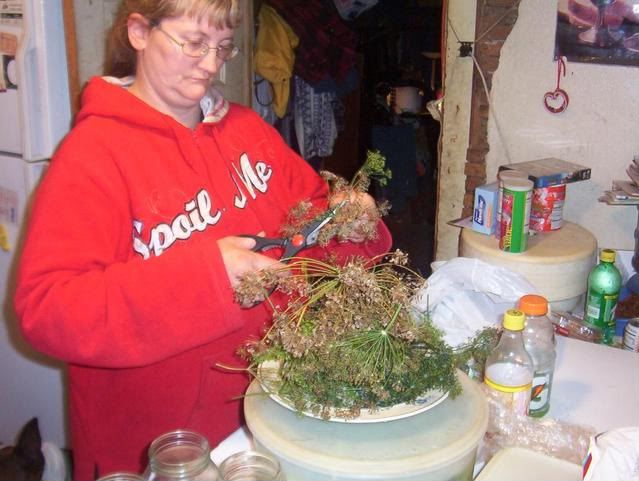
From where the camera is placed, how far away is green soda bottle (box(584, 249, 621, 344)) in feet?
5.10

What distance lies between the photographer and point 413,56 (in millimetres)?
4441

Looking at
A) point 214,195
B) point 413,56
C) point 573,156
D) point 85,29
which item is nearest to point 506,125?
point 573,156

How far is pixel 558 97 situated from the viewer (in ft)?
6.34

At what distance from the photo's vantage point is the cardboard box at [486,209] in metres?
1.73

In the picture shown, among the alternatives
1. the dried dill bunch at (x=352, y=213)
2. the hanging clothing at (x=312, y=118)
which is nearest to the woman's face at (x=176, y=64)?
the dried dill bunch at (x=352, y=213)

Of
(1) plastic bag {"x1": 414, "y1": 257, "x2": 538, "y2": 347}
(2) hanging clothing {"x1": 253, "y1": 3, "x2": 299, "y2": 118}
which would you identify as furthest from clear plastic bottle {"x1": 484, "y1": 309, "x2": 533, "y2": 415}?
(2) hanging clothing {"x1": 253, "y1": 3, "x2": 299, "y2": 118}

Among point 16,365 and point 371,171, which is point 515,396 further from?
point 16,365

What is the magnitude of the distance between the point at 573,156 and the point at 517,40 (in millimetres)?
379

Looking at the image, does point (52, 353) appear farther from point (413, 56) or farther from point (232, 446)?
point (413, 56)

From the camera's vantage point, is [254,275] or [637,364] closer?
[254,275]

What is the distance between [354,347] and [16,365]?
1.75m

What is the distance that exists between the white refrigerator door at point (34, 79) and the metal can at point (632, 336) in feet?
5.31

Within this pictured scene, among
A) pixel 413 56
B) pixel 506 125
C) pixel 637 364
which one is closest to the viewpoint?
pixel 637 364

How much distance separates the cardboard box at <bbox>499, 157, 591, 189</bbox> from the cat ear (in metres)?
1.56
